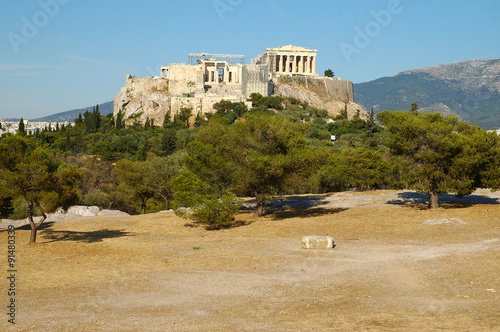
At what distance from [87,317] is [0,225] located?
989 inches

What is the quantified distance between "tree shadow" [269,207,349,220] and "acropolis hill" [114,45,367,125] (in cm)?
8819

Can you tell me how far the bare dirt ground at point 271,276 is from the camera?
1202 centimetres

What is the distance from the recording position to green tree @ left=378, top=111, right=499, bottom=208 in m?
30.6

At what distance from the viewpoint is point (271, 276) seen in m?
17.4

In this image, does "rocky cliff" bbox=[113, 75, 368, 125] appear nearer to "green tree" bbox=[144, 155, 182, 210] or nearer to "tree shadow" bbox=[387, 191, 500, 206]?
"green tree" bbox=[144, 155, 182, 210]

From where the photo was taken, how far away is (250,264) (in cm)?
1961

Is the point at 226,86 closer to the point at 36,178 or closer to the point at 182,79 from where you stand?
the point at 182,79

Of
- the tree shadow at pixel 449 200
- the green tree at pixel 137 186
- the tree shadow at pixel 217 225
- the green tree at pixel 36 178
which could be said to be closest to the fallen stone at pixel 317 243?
the tree shadow at pixel 217 225

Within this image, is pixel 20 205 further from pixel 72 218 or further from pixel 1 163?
pixel 1 163

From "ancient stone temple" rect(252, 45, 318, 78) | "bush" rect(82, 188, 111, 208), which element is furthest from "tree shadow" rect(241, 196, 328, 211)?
"ancient stone temple" rect(252, 45, 318, 78)

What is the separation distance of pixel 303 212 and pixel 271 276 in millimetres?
18184

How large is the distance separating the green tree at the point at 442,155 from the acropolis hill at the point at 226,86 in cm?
9140

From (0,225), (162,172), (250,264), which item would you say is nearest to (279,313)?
(250,264)

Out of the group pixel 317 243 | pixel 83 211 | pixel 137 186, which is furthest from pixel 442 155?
pixel 137 186
